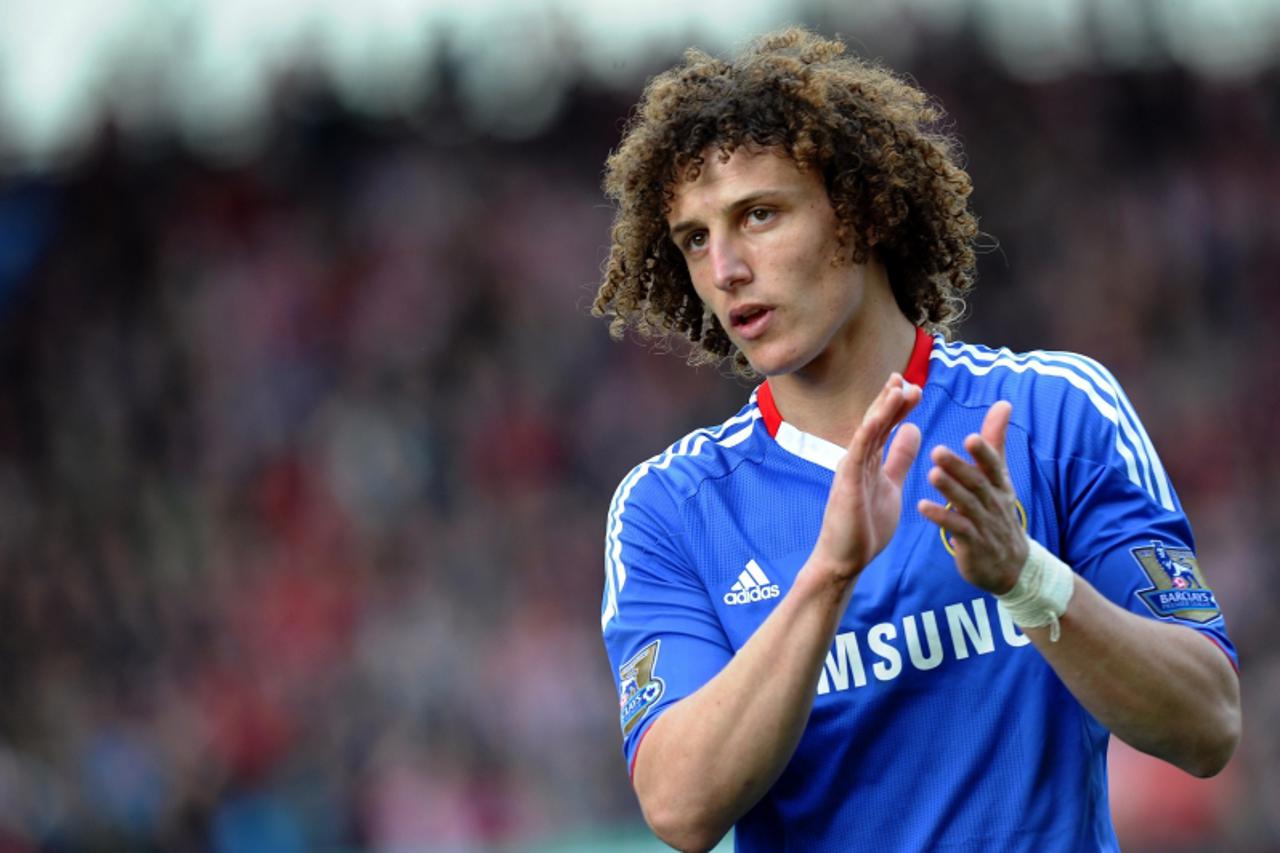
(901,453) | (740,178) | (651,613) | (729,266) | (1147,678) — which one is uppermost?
(740,178)

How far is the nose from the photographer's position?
11.0 ft

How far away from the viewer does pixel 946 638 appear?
126 inches

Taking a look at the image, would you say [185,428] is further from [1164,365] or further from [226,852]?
[1164,365]

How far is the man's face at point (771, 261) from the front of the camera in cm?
336

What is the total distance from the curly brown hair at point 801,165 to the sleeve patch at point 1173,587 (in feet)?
2.66

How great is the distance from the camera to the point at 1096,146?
12.5 meters

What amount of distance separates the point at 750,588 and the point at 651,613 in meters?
0.19

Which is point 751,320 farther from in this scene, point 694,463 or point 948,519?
point 948,519

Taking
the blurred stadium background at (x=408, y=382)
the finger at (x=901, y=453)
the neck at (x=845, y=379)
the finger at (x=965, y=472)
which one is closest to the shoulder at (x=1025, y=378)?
the neck at (x=845, y=379)

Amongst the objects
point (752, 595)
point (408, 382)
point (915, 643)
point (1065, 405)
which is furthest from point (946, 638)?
point (408, 382)

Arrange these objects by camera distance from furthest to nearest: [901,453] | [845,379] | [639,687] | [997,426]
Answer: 1. [845,379]
2. [639,687]
3. [901,453]
4. [997,426]

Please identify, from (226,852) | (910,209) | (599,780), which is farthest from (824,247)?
(226,852)

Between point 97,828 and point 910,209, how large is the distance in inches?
327

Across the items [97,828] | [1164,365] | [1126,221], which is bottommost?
[97,828]
